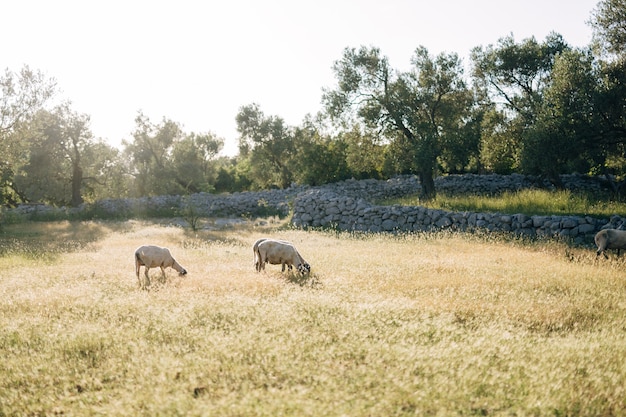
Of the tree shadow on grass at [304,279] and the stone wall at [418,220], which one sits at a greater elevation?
the stone wall at [418,220]

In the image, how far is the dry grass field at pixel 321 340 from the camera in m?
4.68

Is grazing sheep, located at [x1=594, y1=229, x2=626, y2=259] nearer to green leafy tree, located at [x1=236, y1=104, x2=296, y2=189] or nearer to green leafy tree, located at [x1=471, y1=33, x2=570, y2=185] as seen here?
green leafy tree, located at [x1=471, y1=33, x2=570, y2=185]

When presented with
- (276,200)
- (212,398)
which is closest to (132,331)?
(212,398)

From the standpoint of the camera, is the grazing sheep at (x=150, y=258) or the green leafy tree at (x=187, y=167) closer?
the grazing sheep at (x=150, y=258)

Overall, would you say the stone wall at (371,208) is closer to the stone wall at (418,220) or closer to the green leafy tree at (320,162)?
the stone wall at (418,220)

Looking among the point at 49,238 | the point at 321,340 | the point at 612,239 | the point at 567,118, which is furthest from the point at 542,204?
the point at 49,238

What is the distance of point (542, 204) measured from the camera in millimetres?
22484

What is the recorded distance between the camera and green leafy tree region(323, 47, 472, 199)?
27.4m

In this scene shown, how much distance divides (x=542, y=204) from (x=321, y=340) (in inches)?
796

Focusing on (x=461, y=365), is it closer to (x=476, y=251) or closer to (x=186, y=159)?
(x=476, y=251)

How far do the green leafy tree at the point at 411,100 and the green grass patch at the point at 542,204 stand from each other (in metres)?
3.52

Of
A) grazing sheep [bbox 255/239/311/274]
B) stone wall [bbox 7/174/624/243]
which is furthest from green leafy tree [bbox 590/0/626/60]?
grazing sheep [bbox 255/239/311/274]

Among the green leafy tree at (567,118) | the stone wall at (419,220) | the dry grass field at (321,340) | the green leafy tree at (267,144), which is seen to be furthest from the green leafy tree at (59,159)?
the green leafy tree at (567,118)

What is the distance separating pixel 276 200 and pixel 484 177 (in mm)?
A: 18569
